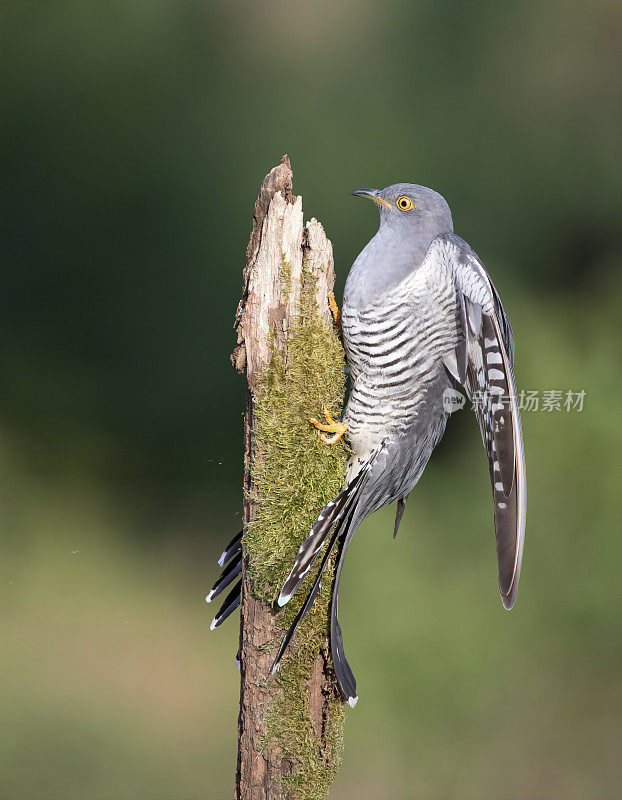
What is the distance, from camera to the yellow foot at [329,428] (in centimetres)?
186

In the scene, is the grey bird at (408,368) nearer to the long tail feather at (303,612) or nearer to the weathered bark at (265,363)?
the long tail feather at (303,612)

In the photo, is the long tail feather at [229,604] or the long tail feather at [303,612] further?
the long tail feather at [229,604]

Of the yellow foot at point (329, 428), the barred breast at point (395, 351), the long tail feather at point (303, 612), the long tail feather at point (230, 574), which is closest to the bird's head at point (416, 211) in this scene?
the barred breast at point (395, 351)

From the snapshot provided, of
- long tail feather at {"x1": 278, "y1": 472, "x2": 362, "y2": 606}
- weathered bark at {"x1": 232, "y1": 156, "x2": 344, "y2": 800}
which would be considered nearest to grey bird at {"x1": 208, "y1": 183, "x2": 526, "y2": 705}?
long tail feather at {"x1": 278, "y1": 472, "x2": 362, "y2": 606}

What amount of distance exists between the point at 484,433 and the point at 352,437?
34cm

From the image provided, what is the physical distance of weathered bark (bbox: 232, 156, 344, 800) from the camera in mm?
1760

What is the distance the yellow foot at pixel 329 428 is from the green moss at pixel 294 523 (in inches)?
0.7

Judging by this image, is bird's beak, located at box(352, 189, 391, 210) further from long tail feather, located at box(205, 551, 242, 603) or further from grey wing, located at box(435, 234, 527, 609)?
long tail feather, located at box(205, 551, 242, 603)

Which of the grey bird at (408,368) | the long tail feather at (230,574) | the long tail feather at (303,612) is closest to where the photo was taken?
the long tail feather at (303,612)

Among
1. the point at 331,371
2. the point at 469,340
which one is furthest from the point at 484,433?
the point at 331,371

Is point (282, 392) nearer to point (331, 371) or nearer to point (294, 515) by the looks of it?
point (331, 371)

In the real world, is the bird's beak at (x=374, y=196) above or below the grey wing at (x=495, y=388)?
above

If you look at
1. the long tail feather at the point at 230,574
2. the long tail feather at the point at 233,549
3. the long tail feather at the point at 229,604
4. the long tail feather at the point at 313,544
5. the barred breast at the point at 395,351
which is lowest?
the long tail feather at the point at 229,604

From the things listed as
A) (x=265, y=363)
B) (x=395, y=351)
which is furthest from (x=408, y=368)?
(x=265, y=363)
